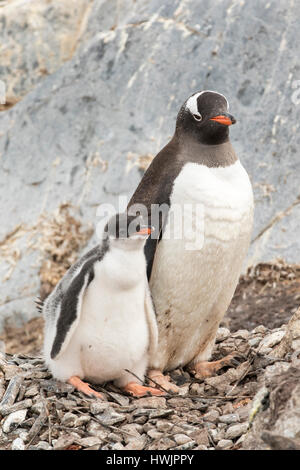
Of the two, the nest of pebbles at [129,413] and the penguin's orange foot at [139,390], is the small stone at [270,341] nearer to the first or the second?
the nest of pebbles at [129,413]

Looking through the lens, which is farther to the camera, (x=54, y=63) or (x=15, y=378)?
(x=54, y=63)

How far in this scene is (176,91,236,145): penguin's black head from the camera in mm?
3924

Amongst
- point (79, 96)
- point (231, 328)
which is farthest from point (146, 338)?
point (79, 96)

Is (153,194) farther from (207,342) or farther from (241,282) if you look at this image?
(241,282)

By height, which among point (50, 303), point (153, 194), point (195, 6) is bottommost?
point (50, 303)

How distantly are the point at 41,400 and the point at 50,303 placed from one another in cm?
53

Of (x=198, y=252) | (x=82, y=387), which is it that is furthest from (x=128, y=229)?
(x=82, y=387)

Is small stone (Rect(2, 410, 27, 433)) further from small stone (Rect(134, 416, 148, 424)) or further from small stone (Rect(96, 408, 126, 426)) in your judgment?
small stone (Rect(134, 416, 148, 424))

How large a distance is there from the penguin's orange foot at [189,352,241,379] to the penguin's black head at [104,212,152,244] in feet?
3.53

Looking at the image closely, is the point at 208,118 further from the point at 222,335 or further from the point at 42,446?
the point at 42,446

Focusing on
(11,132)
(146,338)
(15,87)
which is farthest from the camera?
(15,87)

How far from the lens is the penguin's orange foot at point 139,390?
3.75 metres

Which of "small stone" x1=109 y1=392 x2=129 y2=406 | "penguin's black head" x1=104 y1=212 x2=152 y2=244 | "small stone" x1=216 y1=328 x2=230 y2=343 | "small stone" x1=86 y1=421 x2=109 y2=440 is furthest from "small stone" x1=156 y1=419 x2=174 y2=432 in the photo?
"small stone" x1=216 y1=328 x2=230 y2=343

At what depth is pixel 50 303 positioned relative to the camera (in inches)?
152
